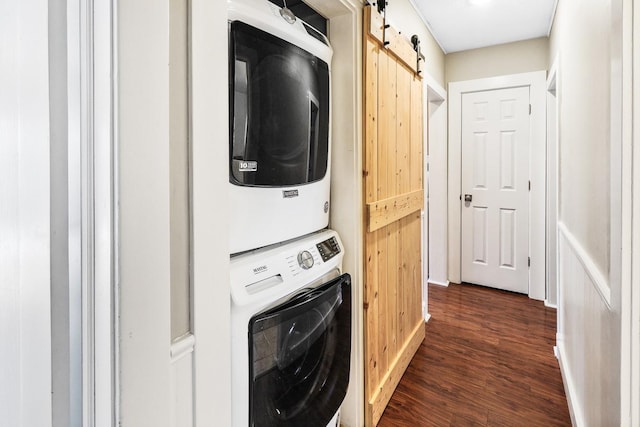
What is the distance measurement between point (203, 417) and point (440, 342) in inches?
87.9

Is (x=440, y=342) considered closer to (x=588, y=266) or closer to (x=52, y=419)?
(x=588, y=266)

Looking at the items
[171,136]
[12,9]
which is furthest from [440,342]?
[12,9]

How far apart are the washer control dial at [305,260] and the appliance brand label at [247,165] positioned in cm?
38

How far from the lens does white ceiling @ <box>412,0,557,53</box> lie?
2658 mm

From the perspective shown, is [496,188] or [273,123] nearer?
[273,123]

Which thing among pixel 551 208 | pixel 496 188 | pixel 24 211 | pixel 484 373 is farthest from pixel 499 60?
pixel 24 211

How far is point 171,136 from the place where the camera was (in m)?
0.71

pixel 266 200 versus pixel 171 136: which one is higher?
pixel 171 136

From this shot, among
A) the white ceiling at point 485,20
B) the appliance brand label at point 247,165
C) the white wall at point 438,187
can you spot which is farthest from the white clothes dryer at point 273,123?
the white wall at point 438,187

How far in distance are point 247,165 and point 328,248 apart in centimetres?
57

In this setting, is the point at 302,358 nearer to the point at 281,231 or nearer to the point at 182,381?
the point at 281,231

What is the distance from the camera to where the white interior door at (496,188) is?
3.53 m

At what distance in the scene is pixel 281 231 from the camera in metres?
1.25

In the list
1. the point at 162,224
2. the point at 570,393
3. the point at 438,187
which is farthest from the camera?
the point at 438,187
